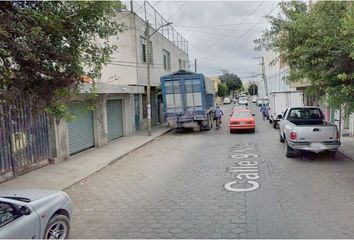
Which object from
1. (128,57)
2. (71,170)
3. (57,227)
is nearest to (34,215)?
(57,227)

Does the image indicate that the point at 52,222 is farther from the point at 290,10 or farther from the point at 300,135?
the point at 290,10

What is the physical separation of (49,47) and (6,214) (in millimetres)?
2871

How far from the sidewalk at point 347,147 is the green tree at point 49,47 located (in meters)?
8.86

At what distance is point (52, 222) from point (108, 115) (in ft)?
40.9

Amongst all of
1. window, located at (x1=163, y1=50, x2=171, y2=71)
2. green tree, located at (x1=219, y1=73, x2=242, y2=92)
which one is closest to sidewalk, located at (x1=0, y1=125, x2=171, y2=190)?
window, located at (x1=163, y1=50, x2=171, y2=71)

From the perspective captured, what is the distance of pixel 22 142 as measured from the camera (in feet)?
32.3

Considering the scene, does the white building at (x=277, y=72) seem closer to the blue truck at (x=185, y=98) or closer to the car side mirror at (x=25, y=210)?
the blue truck at (x=185, y=98)

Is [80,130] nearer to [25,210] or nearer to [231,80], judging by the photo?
[25,210]

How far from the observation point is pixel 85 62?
6.59 metres

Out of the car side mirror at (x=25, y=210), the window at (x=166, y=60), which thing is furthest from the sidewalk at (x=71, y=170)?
the window at (x=166, y=60)

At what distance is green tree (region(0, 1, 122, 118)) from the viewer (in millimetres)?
5262

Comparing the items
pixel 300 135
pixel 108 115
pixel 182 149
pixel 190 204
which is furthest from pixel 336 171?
pixel 108 115

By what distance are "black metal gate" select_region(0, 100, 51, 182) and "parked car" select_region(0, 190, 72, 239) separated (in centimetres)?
422

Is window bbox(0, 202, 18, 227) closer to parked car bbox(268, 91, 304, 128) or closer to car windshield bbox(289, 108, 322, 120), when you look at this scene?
car windshield bbox(289, 108, 322, 120)
